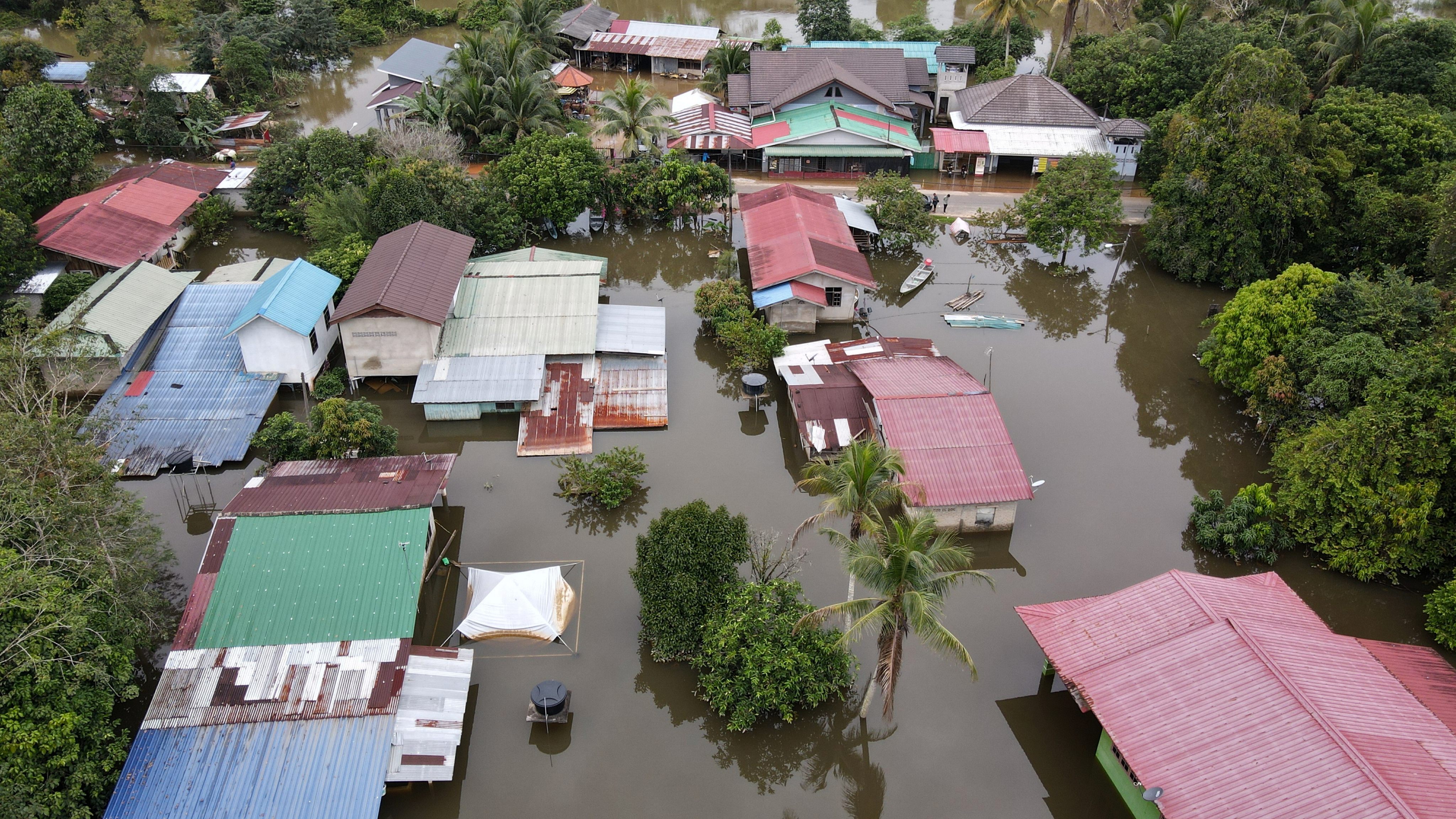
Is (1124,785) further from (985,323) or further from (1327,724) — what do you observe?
(985,323)

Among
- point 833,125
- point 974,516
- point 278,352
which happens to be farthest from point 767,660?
point 833,125

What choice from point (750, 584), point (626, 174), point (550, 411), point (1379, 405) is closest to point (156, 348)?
point (550, 411)

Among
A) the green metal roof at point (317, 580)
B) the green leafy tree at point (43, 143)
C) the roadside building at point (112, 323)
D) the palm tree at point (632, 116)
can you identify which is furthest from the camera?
the palm tree at point (632, 116)

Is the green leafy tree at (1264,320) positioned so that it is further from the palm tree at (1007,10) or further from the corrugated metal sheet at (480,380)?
the palm tree at (1007,10)

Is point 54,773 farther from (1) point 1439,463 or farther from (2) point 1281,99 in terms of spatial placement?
(2) point 1281,99

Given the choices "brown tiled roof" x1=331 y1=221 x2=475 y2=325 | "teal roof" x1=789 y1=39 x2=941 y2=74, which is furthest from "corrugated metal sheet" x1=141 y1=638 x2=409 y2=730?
"teal roof" x1=789 y1=39 x2=941 y2=74

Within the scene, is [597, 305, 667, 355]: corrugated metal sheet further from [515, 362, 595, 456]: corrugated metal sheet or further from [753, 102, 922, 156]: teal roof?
[753, 102, 922, 156]: teal roof

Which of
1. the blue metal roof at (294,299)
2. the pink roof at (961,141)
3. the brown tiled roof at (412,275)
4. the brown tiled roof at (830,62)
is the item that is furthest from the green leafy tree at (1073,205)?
the blue metal roof at (294,299)
